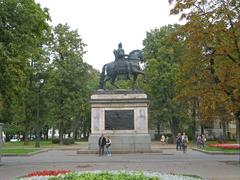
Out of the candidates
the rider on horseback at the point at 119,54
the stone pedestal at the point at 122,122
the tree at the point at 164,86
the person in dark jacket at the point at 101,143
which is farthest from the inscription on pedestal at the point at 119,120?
the tree at the point at 164,86

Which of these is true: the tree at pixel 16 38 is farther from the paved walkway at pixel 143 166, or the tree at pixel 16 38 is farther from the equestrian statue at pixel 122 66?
the equestrian statue at pixel 122 66

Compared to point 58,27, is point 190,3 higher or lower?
lower

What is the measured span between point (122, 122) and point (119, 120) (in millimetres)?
304

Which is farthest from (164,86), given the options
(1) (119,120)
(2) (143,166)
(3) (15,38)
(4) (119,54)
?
(2) (143,166)

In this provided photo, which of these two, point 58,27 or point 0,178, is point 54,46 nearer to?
point 58,27

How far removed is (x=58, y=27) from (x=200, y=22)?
145 feet

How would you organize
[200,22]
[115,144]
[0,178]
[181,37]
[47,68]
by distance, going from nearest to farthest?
[0,178] < [200,22] < [181,37] < [115,144] < [47,68]

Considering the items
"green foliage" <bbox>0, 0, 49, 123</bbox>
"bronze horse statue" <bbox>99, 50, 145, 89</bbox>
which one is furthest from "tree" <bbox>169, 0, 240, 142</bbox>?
"bronze horse statue" <bbox>99, 50, 145, 89</bbox>

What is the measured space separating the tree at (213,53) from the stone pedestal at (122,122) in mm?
10767

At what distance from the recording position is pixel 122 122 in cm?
3716

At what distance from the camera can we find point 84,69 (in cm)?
6719

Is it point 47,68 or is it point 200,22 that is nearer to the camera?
point 200,22

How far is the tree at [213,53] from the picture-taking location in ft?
80.1

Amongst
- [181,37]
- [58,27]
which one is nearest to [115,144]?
[181,37]
